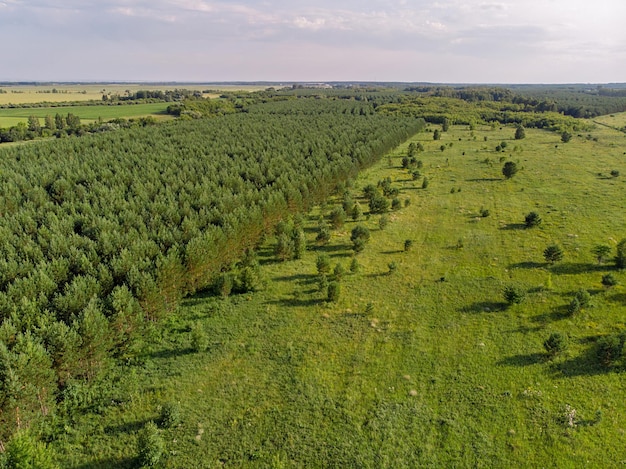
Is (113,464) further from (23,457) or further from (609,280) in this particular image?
(609,280)

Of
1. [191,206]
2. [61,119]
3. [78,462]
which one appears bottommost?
[78,462]

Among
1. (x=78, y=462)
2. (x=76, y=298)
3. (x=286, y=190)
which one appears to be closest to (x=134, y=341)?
(x=76, y=298)

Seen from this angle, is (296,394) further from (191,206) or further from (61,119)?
(61,119)

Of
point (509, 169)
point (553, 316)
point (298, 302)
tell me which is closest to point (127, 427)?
point (298, 302)

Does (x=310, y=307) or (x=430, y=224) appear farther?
(x=430, y=224)

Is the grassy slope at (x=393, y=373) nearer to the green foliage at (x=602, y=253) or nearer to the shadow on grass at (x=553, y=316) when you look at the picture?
the shadow on grass at (x=553, y=316)

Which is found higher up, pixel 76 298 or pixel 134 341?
pixel 76 298
